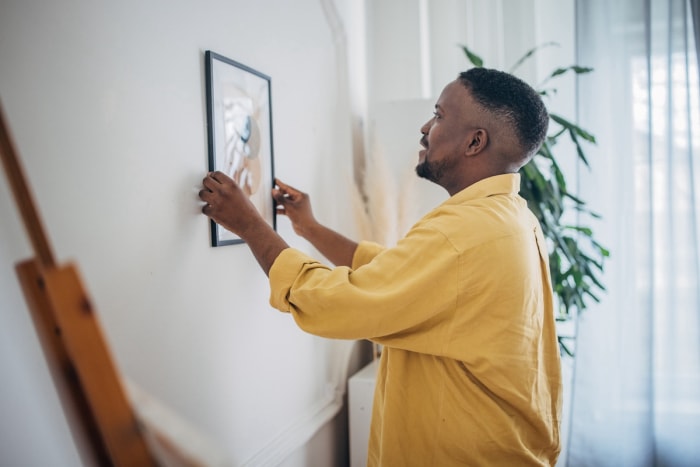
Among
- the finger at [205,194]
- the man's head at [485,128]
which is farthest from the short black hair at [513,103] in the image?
the finger at [205,194]

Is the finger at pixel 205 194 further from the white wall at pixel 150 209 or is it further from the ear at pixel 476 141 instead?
the ear at pixel 476 141

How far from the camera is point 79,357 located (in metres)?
0.52

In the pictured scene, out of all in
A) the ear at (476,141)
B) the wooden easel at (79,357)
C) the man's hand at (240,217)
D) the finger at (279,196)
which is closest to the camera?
the wooden easel at (79,357)

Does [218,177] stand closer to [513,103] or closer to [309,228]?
[309,228]

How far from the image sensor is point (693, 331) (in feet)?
8.14

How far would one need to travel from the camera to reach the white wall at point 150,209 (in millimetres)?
989

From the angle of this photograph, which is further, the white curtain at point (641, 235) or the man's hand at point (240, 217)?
the white curtain at point (641, 235)

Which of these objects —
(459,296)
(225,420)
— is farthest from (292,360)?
(459,296)

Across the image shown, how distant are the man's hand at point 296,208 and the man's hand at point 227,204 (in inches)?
14.8

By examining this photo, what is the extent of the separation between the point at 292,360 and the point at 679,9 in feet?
6.94

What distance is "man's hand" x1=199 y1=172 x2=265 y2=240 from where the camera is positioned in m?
1.38

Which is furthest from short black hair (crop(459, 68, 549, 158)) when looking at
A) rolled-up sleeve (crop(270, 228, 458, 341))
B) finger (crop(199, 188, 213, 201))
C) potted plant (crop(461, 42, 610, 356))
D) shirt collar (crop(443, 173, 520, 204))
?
potted plant (crop(461, 42, 610, 356))

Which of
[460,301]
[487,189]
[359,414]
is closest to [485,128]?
[487,189]

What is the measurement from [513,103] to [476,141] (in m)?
0.13
